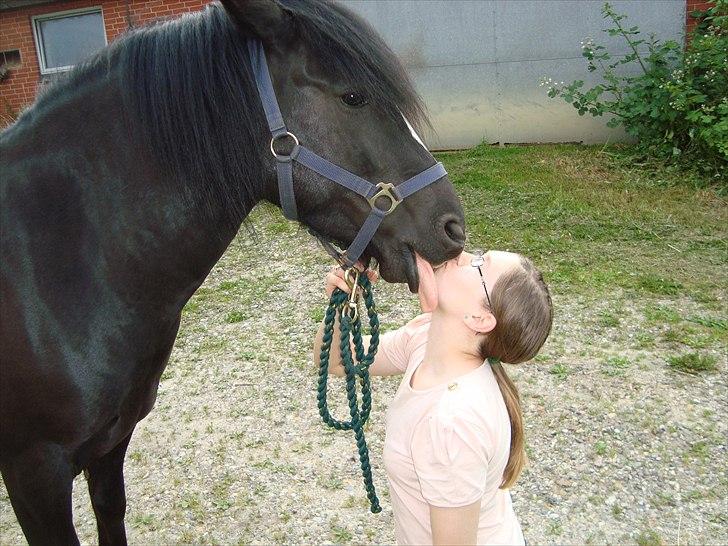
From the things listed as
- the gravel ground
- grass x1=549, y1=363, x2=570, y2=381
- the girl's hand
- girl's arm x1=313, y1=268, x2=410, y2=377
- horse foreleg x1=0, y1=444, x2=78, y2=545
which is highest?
the girl's hand

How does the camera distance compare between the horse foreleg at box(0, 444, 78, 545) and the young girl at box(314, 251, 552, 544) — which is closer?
the young girl at box(314, 251, 552, 544)

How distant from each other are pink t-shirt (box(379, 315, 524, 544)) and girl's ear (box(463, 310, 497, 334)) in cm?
12

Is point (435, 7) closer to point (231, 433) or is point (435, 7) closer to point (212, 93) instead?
point (231, 433)

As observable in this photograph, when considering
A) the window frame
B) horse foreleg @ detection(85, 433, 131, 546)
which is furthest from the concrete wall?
horse foreleg @ detection(85, 433, 131, 546)

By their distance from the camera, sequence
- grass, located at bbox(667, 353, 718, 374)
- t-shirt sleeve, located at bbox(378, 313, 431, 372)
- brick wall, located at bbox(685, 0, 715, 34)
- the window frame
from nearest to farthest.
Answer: t-shirt sleeve, located at bbox(378, 313, 431, 372), grass, located at bbox(667, 353, 718, 374), brick wall, located at bbox(685, 0, 715, 34), the window frame

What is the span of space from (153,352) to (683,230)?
5.17m

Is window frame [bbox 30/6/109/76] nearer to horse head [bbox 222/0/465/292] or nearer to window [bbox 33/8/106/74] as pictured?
window [bbox 33/8/106/74]

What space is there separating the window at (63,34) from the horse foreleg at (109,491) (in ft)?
29.2

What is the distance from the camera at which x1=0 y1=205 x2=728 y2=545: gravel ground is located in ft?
8.79

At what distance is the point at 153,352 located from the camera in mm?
1740

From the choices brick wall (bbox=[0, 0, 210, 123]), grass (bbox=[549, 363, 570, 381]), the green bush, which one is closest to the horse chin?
grass (bbox=[549, 363, 570, 381])

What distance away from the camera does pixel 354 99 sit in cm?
158

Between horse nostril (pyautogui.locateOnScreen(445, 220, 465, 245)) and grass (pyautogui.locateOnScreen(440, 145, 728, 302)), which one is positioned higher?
horse nostril (pyautogui.locateOnScreen(445, 220, 465, 245))

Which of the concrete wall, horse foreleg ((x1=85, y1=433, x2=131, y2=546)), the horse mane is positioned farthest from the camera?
the concrete wall
